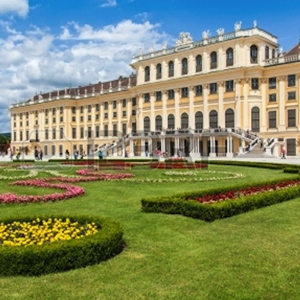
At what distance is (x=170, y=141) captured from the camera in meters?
60.9

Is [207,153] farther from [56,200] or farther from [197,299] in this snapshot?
[197,299]

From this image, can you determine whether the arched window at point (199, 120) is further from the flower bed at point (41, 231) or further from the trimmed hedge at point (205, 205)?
the flower bed at point (41, 231)

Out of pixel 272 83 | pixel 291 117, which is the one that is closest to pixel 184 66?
pixel 272 83

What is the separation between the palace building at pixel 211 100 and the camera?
2058 inches

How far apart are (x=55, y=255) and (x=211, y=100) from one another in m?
53.4

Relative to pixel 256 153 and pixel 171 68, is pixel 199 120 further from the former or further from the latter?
pixel 256 153

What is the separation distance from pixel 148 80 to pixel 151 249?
6065cm

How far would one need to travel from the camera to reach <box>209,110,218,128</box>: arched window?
189ft

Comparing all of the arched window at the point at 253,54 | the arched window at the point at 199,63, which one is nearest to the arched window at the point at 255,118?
the arched window at the point at 253,54

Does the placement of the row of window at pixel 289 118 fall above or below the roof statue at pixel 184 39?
below

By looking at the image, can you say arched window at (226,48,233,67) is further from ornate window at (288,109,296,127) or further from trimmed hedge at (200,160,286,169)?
trimmed hedge at (200,160,286,169)

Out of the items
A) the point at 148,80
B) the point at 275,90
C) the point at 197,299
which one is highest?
the point at 148,80

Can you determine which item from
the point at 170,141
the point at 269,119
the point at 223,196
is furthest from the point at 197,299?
the point at 170,141

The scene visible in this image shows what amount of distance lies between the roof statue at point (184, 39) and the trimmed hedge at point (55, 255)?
190 feet
